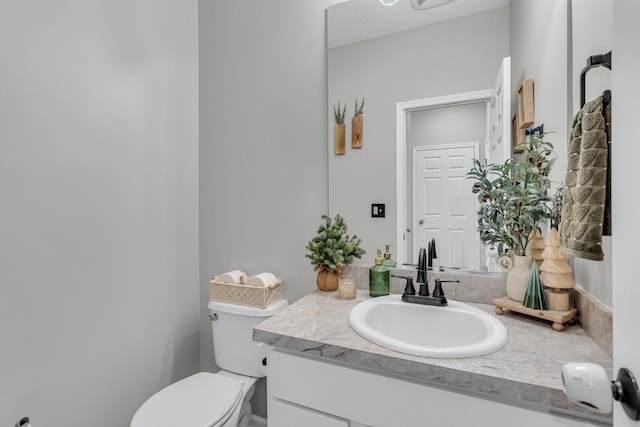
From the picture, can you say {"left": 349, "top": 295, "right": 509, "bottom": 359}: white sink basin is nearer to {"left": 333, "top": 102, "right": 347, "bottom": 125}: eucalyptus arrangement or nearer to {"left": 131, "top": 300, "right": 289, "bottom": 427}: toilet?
{"left": 131, "top": 300, "right": 289, "bottom": 427}: toilet

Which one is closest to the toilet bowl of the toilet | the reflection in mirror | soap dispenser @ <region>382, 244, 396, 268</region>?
the toilet

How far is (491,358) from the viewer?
777mm

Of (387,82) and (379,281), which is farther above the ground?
(387,82)

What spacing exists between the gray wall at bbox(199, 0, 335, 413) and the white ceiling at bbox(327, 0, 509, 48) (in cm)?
8

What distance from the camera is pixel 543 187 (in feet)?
3.40

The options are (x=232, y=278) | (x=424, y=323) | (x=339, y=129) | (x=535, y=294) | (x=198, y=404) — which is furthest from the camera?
(x=232, y=278)

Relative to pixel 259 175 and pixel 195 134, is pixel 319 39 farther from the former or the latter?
pixel 195 134

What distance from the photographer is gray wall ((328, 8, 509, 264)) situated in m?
1.25

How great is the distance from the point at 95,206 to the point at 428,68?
1477 millimetres

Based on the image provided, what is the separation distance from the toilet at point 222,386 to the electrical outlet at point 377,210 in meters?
0.62

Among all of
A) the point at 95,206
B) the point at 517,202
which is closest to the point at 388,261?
the point at 517,202

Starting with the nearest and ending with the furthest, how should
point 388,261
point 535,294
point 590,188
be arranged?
point 590,188 < point 535,294 < point 388,261

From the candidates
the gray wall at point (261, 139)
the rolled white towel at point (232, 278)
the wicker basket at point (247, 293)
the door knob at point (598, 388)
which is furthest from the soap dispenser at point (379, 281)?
the door knob at point (598, 388)

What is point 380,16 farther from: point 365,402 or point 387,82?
point 365,402
